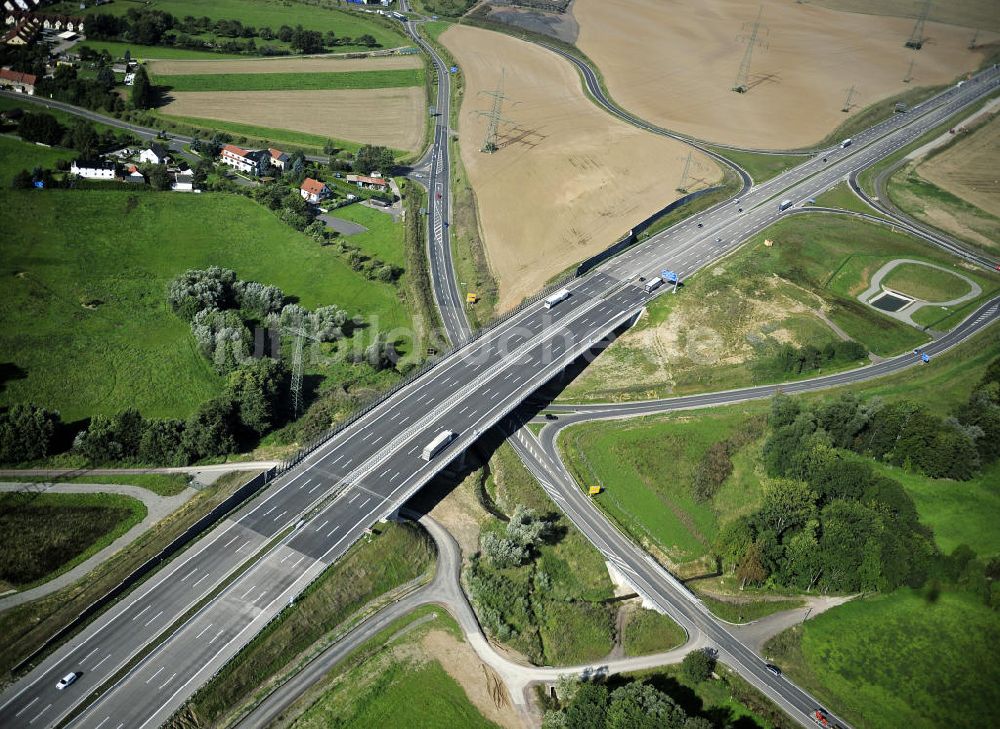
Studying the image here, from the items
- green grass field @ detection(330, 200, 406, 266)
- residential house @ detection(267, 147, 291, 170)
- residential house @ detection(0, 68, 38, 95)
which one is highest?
residential house @ detection(0, 68, 38, 95)

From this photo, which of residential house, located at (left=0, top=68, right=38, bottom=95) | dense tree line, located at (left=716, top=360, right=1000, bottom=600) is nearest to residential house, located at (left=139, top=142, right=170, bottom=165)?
residential house, located at (left=0, top=68, right=38, bottom=95)

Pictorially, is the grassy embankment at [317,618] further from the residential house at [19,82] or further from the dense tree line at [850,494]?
the residential house at [19,82]

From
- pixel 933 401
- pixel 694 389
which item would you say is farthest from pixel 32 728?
pixel 933 401

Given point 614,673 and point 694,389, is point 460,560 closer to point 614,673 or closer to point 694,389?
point 614,673

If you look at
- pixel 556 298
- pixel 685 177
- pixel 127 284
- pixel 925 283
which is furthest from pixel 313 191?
pixel 925 283

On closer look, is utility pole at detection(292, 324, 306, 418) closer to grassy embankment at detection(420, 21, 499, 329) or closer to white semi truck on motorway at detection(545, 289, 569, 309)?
grassy embankment at detection(420, 21, 499, 329)

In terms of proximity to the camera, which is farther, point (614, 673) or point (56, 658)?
point (614, 673)

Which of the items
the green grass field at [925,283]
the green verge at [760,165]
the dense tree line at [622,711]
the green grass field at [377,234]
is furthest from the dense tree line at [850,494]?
the green verge at [760,165]
